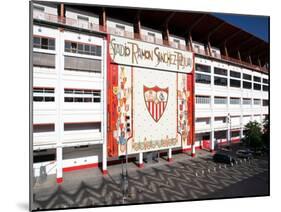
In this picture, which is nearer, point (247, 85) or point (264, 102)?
point (264, 102)

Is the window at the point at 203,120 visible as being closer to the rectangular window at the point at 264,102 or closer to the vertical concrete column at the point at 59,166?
the rectangular window at the point at 264,102

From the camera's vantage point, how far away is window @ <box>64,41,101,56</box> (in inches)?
A: 413

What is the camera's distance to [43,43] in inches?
378

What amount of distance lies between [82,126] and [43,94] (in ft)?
10.6

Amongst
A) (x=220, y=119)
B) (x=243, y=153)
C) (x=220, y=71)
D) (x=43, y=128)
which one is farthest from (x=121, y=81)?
(x=243, y=153)

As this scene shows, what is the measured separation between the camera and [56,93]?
9844 mm

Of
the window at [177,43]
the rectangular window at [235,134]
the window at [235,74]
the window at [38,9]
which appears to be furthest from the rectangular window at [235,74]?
the window at [38,9]

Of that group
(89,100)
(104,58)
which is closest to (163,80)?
(104,58)

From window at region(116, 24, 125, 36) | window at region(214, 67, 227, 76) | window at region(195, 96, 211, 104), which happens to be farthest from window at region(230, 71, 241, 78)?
window at region(116, 24, 125, 36)

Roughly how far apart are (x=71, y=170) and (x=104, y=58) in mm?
7502

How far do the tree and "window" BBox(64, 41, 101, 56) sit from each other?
38.3 feet

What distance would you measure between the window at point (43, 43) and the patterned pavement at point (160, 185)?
7.61 meters

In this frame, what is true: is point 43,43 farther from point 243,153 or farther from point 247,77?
point 243,153

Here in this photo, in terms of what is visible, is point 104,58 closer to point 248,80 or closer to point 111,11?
point 111,11
